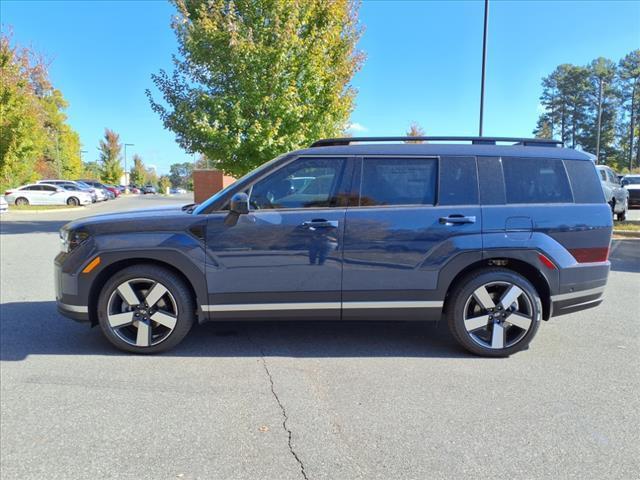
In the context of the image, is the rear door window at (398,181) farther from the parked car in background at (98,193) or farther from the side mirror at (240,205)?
the parked car in background at (98,193)

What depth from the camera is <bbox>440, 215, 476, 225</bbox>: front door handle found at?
13.3 feet

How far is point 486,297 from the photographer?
13.6ft

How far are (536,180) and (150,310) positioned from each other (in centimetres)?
363

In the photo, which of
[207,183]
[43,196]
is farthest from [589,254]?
[43,196]

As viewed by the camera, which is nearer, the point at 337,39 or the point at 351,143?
the point at 351,143

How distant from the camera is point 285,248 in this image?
4.02m

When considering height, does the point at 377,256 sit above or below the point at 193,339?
above

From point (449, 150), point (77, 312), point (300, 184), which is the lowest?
point (77, 312)

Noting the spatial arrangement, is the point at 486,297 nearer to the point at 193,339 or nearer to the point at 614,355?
the point at 614,355

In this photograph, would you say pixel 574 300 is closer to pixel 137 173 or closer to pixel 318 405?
pixel 318 405

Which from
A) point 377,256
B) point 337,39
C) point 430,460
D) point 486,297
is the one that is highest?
point 337,39

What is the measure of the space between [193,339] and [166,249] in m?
1.11

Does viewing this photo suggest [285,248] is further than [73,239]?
No

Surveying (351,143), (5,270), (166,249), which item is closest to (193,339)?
(166,249)
